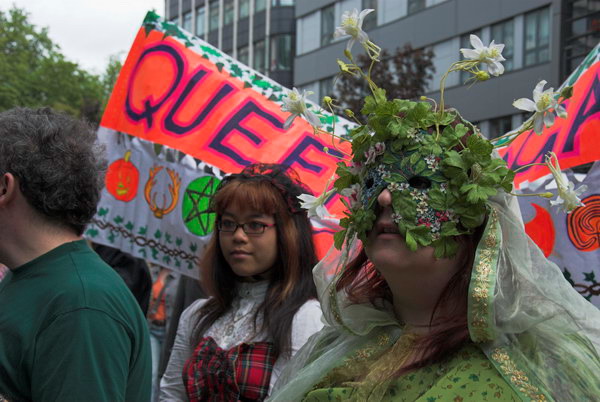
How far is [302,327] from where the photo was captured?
127 inches

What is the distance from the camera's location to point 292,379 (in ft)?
7.95

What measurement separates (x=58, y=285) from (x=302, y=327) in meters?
1.24

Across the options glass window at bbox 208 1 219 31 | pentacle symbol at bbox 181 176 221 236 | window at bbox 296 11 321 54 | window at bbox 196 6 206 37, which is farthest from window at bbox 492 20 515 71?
window at bbox 196 6 206 37

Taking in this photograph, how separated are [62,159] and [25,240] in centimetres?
26

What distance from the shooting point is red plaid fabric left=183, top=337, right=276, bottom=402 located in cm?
309

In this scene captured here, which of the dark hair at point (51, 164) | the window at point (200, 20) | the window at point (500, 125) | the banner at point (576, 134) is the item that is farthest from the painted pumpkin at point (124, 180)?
the window at point (200, 20)

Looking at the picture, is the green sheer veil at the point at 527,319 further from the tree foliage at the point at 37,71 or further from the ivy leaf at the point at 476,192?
the tree foliage at the point at 37,71

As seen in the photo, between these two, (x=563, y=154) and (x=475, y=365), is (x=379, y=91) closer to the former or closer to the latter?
(x=475, y=365)

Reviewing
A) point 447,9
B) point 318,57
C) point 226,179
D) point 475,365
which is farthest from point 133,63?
point 318,57

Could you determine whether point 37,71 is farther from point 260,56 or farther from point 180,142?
point 180,142

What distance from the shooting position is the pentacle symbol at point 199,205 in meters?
4.39

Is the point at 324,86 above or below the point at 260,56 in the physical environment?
below

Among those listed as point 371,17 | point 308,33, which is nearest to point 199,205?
point 371,17

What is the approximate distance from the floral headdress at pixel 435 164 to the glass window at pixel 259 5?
3582 centimetres
